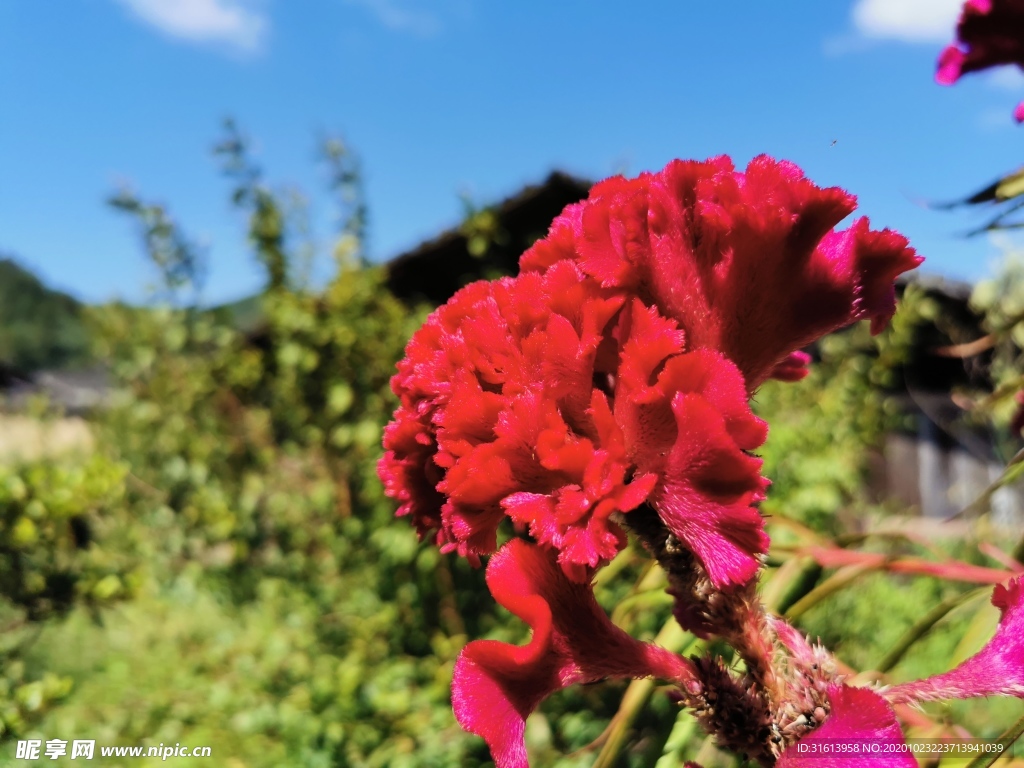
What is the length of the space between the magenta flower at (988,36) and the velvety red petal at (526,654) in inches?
31.2

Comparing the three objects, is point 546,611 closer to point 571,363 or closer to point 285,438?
point 571,363

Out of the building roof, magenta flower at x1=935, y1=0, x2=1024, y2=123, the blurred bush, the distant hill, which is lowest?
the blurred bush

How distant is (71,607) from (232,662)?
1.30 meters

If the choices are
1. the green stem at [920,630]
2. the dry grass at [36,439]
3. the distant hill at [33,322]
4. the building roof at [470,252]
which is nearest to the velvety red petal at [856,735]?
the green stem at [920,630]

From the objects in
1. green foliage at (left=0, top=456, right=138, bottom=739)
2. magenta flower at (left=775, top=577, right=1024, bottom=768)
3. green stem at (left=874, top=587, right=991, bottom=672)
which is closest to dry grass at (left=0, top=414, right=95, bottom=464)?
green foliage at (left=0, top=456, right=138, bottom=739)

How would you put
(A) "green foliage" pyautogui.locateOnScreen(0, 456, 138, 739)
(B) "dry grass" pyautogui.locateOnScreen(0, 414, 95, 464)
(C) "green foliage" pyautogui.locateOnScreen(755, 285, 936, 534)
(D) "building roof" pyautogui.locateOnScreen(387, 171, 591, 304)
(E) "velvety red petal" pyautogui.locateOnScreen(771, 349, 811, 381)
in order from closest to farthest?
(E) "velvety red petal" pyautogui.locateOnScreen(771, 349, 811, 381)
(A) "green foliage" pyautogui.locateOnScreen(0, 456, 138, 739)
(C) "green foliage" pyautogui.locateOnScreen(755, 285, 936, 534)
(D) "building roof" pyautogui.locateOnScreen(387, 171, 591, 304)
(B) "dry grass" pyautogui.locateOnScreen(0, 414, 95, 464)

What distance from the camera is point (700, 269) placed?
44cm

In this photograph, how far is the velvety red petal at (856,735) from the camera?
0.36 m

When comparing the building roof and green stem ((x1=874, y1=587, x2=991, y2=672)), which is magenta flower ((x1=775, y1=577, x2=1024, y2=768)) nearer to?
green stem ((x1=874, y1=587, x2=991, y2=672))

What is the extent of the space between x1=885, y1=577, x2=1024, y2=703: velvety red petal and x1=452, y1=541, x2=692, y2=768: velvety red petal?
0.18 m

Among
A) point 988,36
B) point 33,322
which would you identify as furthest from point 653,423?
point 33,322

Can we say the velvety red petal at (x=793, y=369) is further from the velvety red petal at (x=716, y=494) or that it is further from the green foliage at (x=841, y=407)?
the green foliage at (x=841, y=407)

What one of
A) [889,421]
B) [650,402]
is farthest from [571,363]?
[889,421]

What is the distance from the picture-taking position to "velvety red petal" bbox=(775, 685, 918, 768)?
0.36 meters
